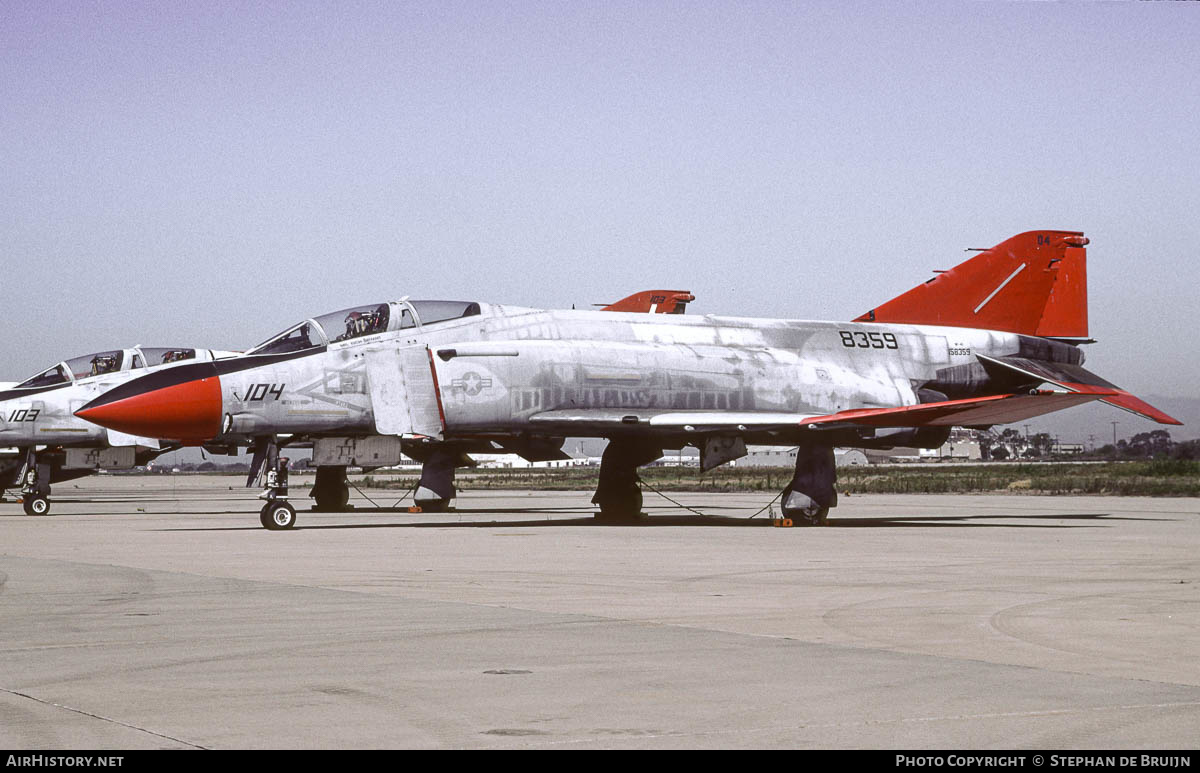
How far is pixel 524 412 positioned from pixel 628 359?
2.05m

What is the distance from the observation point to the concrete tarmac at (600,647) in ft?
17.4

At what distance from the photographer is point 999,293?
2659cm

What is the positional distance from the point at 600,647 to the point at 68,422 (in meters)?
23.3

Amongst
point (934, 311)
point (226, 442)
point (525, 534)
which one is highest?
point (934, 311)

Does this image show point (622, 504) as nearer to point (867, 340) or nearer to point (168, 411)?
point (867, 340)

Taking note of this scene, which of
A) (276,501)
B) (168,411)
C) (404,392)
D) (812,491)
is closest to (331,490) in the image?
(276,501)

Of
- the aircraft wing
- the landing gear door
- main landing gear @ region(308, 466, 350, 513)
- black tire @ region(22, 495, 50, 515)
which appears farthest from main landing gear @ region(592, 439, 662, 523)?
black tire @ region(22, 495, 50, 515)

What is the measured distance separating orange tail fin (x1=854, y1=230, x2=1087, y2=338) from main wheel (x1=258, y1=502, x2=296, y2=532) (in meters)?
11.9

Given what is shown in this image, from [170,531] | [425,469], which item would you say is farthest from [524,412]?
[170,531]

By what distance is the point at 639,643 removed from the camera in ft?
25.4

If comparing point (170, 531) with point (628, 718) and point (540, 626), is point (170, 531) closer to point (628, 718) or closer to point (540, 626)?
point (540, 626)

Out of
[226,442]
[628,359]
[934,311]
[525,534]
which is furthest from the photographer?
[934,311]

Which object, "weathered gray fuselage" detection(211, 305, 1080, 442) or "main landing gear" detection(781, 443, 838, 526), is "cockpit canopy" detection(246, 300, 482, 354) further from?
"main landing gear" detection(781, 443, 838, 526)

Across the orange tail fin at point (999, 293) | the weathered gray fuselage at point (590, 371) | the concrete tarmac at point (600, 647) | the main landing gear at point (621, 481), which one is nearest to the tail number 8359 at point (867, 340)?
the weathered gray fuselage at point (590, 371)
